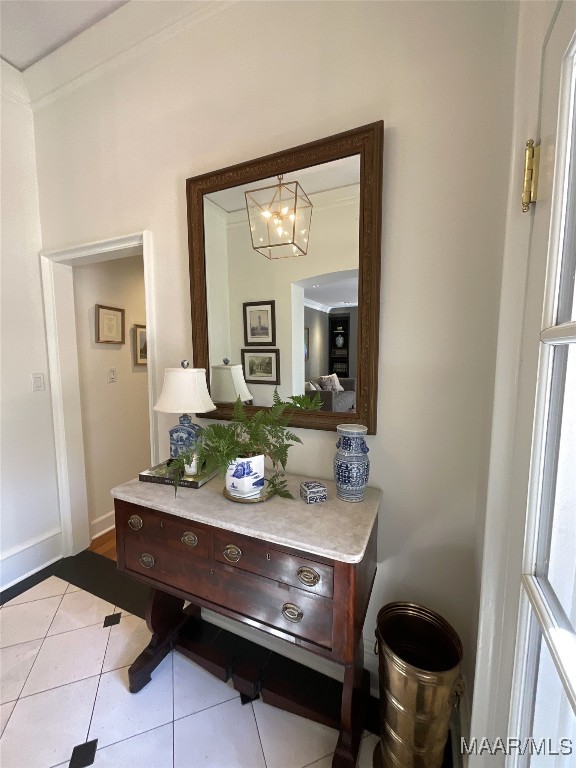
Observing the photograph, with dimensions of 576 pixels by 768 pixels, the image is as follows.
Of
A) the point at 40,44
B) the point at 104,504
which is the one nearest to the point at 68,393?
the point at 104,504

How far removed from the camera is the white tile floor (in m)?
1.04

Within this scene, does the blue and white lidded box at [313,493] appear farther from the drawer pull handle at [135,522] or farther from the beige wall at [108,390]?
the beige wall at [108,390]

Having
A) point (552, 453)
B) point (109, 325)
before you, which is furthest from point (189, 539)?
point (109, 325)

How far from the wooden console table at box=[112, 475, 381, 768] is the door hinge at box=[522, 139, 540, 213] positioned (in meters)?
0.92

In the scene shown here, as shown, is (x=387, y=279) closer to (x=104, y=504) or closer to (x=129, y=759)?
(x=129, y=759)

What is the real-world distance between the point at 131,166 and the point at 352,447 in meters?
1.80

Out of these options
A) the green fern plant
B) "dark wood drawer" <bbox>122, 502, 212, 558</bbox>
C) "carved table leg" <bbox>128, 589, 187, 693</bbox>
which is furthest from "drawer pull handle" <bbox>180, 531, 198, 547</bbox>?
"carved table leg" <bbox>128, 589, 187, 693</bbox>

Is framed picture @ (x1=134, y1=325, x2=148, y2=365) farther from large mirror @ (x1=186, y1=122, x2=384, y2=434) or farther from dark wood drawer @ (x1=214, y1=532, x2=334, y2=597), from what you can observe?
dark wood drawer @ (x1=214, y1=532, x2=334, y2=597)

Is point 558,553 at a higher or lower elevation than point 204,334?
lower

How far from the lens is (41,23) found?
1.50 metres

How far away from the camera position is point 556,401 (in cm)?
56

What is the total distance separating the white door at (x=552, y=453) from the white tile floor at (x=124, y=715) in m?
0.86

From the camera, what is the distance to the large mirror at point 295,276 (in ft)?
3.61

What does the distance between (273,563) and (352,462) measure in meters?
0.40
